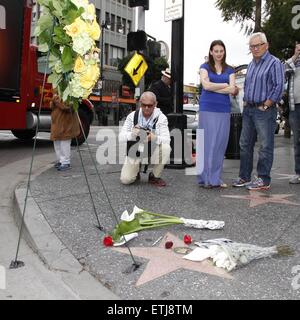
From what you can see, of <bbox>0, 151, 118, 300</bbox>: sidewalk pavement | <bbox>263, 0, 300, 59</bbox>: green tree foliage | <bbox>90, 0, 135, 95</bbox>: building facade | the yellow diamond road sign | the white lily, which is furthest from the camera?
<bbox>90, 0, 135, 95</bbox>: building facade

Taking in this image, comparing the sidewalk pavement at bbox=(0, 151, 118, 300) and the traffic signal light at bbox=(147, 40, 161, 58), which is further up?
the traffic signal light at bbox=(147, 40, 161, 58)

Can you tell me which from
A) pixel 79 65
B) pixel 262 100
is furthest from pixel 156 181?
pixel 79 65

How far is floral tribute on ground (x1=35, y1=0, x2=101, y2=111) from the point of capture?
3.70 metres

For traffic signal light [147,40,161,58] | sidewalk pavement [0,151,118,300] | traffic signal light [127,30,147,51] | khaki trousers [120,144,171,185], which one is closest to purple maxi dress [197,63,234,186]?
khaki trousers [120,144,171,185]

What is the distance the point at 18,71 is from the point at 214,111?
5.96m

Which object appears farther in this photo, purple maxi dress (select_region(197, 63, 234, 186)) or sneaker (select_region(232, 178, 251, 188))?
sneaker (select_region(232, 178, 251, 188))

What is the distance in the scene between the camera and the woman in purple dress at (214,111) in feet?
20.1

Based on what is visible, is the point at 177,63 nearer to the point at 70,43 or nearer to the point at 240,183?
the point at 240,183

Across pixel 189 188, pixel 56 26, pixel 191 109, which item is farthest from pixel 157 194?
pixel 191 109

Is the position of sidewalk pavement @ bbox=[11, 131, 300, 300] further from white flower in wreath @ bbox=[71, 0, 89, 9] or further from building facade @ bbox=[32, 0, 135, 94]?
building facade @ bbox=[32, 0, 135, 94]

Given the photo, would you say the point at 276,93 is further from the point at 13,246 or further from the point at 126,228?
the point at 13,246

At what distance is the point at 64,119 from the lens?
791cm

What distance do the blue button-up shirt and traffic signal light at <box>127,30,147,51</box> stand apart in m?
4.03

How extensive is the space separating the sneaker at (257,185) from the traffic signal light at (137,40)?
4614mm
